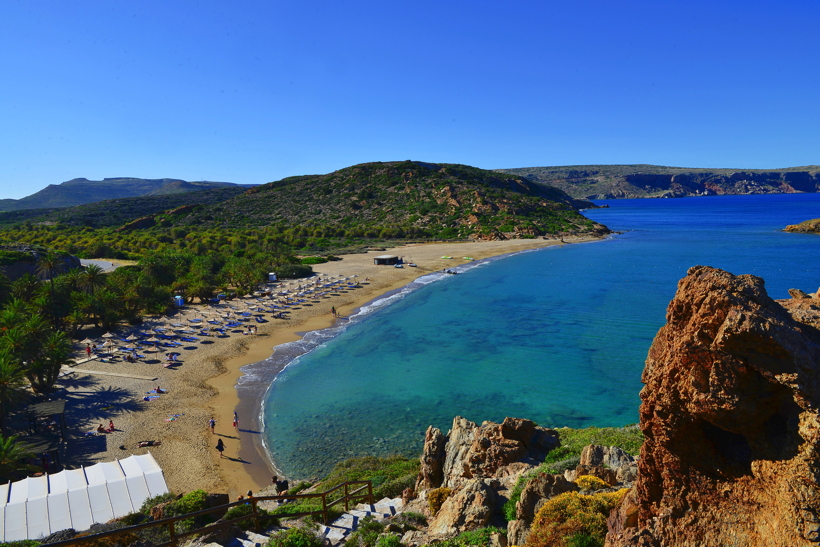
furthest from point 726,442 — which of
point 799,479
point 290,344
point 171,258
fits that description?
point 171,258

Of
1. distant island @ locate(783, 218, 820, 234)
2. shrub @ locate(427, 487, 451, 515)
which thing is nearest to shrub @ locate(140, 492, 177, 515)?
shrub @ locate(427, 487, 451, 515)

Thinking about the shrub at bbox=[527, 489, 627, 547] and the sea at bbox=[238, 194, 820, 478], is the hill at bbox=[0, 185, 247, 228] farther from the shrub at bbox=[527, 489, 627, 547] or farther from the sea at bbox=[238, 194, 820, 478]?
the shrub at bbox=[527, 489, 627, 547]

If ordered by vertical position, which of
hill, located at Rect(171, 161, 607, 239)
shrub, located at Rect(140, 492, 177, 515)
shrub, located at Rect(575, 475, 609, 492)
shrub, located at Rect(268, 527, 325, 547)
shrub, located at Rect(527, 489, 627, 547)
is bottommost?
shrub, located at Rect(140, 492, 177, 515)

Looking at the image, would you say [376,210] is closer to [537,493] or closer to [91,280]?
[91,280]

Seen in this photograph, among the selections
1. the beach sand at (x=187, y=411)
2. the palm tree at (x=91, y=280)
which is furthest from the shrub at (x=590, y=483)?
the palm tree at (x=91, y=280)

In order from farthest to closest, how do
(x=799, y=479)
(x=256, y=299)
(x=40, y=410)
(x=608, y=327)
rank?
(x=256, y=299) < (x=608, y=327) < (x=40, y=410) < (x=799, y=479)

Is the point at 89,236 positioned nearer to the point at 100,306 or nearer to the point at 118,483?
the point at 100,306
